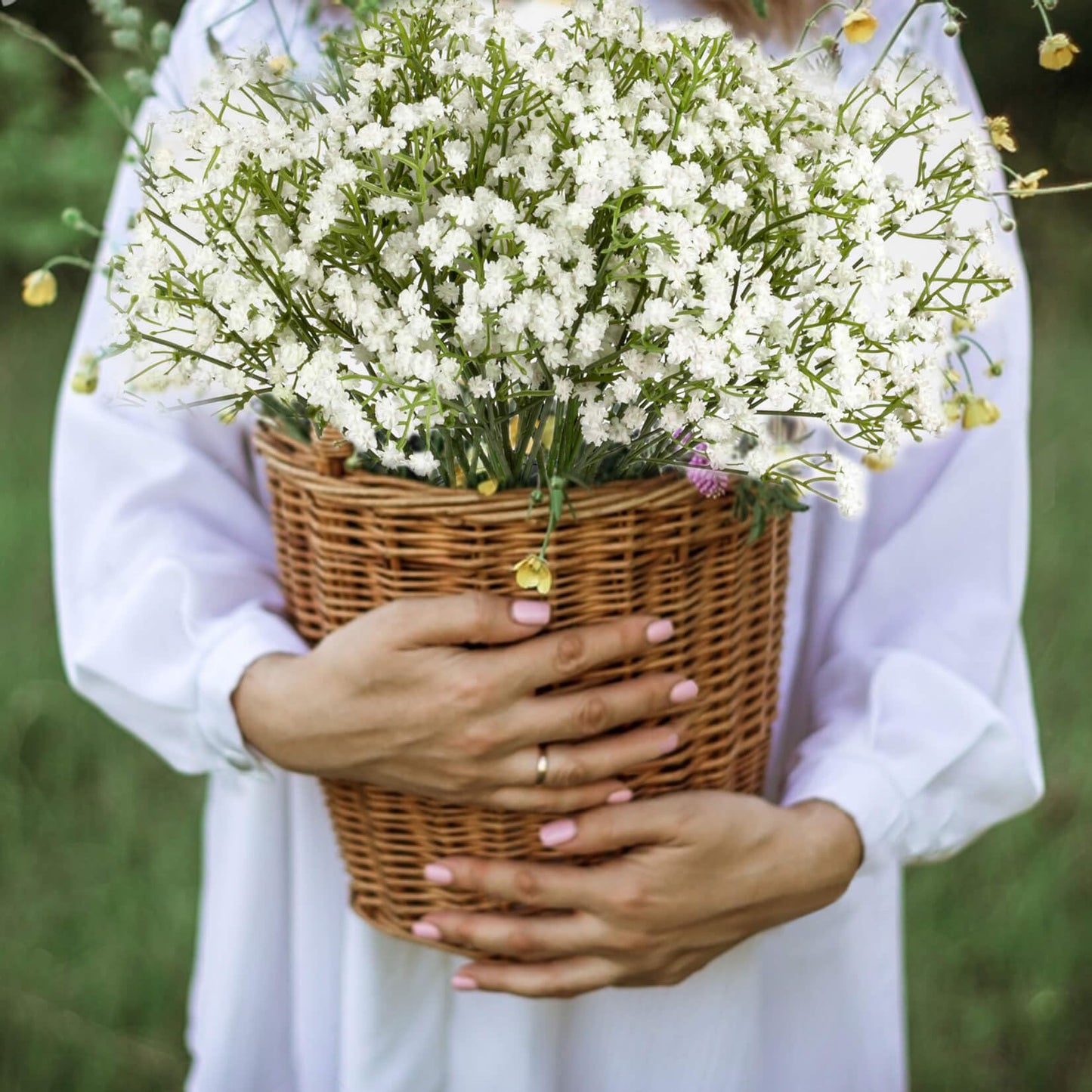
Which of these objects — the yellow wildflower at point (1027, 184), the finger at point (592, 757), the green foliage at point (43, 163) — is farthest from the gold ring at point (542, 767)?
the green foliage at point (43, 163)

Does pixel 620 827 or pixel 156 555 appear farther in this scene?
pixel 156 555

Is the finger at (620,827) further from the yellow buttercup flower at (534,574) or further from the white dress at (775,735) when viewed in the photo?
the yellow buttercup flower at (534,574)

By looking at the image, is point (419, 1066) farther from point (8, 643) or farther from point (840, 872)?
point (8, 643)

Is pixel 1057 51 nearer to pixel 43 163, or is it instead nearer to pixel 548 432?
pixel 548 432

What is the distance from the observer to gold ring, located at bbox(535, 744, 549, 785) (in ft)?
2.61

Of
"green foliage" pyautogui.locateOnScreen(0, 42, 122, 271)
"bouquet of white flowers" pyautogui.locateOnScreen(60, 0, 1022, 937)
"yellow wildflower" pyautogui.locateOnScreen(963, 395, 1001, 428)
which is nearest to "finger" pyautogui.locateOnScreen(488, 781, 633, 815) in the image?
"bouquet of white flowers" pyautogui.locateOnScreen(60, 0, 1022, 937)

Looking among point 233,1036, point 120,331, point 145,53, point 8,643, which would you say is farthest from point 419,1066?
point 8,643

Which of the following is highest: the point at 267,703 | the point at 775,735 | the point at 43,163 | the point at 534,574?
the point at 43,163

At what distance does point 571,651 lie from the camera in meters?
0.76

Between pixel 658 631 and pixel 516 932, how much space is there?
0.25 m

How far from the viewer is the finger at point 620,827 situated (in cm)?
83

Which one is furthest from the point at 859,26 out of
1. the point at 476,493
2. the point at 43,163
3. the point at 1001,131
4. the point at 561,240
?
the point at 43,163

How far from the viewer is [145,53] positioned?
0.80 m

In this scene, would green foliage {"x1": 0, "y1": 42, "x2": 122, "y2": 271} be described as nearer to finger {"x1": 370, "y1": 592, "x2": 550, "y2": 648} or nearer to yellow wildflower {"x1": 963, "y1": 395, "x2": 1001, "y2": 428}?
finger {"x1": 370, "y1": 592, "x2": 550, "y2": 648}
